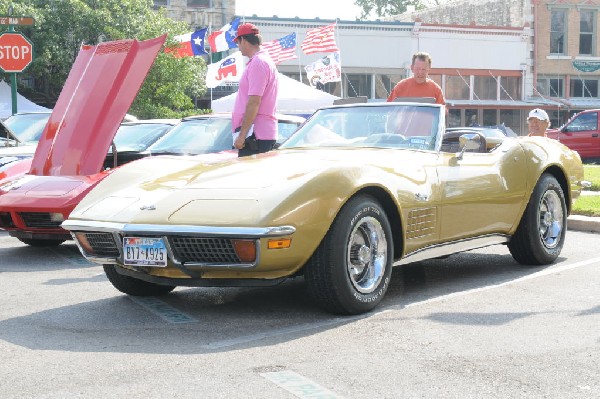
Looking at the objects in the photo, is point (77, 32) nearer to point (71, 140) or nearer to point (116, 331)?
point (71, 140)

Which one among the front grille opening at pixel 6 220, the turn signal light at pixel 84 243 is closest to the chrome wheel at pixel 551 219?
the turn signal light at pixel 84 243

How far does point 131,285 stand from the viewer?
21.0 ft

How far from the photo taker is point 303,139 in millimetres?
7152

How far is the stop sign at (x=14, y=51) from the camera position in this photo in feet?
57.3

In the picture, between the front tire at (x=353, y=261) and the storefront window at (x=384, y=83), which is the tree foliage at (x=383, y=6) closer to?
the storefront window at (x=384, y=83)

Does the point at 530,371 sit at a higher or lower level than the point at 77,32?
lower

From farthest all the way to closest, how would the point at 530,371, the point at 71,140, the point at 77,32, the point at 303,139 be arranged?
the point at 77,32 < the point at 71,140 < the point at 303,139 < the point at 530,371

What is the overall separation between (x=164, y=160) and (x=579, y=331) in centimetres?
303

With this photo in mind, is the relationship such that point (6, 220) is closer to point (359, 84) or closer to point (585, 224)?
point (585, 224)

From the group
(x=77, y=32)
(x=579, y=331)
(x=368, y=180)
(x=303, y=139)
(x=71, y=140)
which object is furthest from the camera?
(x=77, y=32)

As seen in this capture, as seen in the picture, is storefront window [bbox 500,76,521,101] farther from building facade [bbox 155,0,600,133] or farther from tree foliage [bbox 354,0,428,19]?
tree foliage [bbox 354,0,428,19]

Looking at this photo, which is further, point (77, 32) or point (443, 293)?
point (77, 32)

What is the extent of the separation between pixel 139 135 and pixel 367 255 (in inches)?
252

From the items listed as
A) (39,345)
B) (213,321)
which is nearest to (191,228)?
(213,321)
